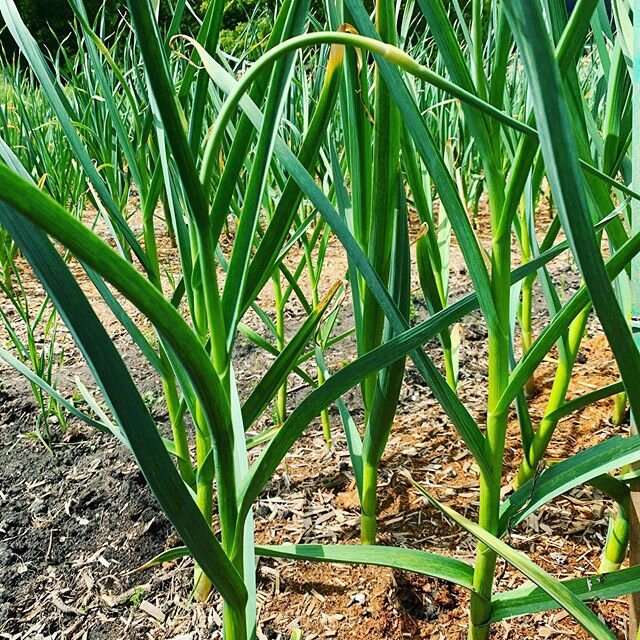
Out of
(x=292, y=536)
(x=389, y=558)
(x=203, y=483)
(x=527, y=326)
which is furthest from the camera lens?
(x=527, y=326)

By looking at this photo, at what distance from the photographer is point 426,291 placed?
66 cm

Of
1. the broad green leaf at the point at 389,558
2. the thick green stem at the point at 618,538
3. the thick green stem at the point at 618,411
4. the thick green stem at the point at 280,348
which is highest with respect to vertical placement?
the thick green stem at the point at 280,348

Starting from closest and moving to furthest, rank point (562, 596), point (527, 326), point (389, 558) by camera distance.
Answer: point (562, 596) < point (389, 558) < point (527, 326)

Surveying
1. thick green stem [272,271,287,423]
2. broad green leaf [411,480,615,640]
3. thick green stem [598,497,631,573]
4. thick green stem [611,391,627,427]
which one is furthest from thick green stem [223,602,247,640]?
thick green stem [611,391,627,427]

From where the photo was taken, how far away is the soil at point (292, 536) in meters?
0.77

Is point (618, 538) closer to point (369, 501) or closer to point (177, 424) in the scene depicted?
point (369, 501)

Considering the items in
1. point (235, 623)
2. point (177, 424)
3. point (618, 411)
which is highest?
point (618, 411)

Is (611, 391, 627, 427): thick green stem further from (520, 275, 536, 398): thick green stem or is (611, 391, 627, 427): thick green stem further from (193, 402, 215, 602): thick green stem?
(193, 402, 215, 602): thick green stem

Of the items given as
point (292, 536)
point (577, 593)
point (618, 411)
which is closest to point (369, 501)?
point (292, 536)

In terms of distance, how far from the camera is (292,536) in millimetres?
903

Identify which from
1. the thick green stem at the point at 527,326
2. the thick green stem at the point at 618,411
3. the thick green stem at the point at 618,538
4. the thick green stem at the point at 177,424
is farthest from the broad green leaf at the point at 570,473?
the thick green stem at the point at 527,326

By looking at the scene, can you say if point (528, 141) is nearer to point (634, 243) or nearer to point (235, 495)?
point (634, 243)

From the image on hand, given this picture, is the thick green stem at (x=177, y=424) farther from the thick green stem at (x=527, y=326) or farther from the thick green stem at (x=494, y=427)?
the thick green stem at (x=527, y=326)

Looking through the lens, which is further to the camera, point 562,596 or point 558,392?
point 558,392
